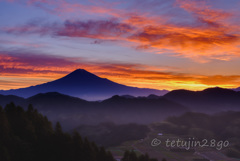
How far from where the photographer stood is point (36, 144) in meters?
51.0

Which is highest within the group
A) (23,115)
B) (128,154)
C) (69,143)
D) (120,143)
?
(23,115)

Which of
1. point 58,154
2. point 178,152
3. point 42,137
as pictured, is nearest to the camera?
point 58,154

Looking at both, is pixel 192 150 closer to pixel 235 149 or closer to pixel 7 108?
pixel 235 149

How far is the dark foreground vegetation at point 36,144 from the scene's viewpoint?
46.7 m

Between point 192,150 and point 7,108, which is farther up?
point 7,108

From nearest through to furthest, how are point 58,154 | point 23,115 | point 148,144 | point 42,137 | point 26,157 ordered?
point 26,157, point 58,154, point 42,137, point 23,115, point 148,144

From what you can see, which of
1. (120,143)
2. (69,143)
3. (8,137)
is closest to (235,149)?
(120,143)

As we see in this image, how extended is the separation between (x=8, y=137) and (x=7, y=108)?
13789mm

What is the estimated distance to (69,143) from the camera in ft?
168

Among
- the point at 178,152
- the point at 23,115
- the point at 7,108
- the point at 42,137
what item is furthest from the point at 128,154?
the point at 178,152

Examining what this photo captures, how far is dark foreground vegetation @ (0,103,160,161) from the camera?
153 ft

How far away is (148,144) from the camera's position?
7441 inches

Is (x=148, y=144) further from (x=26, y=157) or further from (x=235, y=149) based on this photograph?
(x=26, y=157)

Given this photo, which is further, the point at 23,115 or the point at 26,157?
the point at 23,115
